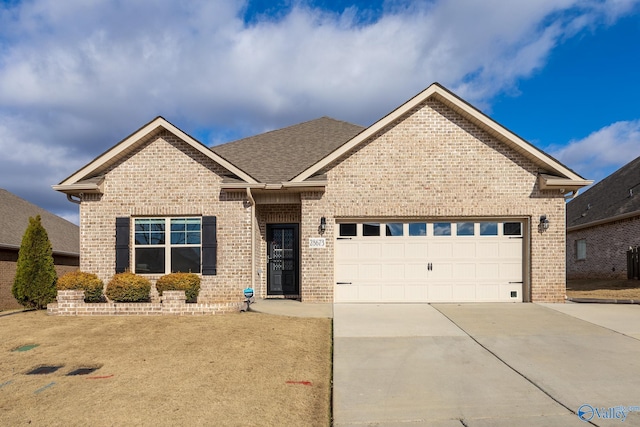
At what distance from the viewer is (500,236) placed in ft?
42.4

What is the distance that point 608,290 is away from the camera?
17250 mm

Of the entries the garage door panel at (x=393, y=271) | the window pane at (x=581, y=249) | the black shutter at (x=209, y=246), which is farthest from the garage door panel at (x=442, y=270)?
the window pane at (x=581, y=249)

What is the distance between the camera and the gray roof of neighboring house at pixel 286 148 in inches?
573

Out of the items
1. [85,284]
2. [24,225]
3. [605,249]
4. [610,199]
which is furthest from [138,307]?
[610,199]

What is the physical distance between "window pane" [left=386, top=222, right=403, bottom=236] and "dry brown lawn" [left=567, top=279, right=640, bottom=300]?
695cm

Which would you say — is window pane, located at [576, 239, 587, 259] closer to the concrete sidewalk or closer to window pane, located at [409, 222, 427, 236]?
window pane, located at [409, 222, 427, 236]

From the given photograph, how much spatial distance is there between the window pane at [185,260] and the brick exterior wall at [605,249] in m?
17.1

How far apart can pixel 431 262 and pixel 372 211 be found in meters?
2.14

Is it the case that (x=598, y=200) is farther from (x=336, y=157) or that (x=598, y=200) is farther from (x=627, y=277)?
(x=336, y=157)

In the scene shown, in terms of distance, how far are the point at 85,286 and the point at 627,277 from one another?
2007cm

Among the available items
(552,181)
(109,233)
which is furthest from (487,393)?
(109,233)

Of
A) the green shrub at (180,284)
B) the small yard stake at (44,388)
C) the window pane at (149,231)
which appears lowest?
the small yard stake at (44,388)

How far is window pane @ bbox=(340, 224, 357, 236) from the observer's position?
1302cm
